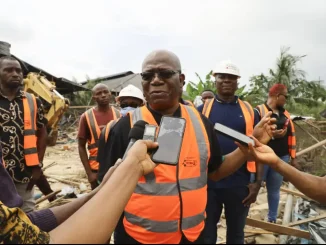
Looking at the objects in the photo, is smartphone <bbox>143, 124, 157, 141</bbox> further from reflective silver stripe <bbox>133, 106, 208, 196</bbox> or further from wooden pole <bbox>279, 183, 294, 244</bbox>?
wooden pole <bbox>279, 183, 294, 244</bbox>

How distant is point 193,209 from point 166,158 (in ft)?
2.32

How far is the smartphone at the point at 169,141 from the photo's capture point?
4.52 ft

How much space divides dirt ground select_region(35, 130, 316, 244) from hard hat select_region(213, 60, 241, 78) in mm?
2205

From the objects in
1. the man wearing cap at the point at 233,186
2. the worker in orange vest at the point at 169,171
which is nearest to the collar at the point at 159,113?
the worker in orange vest at the point at 169,171

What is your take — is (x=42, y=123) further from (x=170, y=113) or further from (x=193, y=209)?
(x=193, y=209)

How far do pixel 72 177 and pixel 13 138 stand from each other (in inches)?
186

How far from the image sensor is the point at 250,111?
3.19 m

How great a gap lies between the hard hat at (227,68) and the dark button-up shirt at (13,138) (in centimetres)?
230

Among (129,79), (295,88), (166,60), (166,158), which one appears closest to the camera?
(166,158)

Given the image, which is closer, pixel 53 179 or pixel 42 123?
pixel 42 123

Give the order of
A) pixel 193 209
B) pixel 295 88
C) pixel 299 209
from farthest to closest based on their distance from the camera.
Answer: pixel 295 88 < pixel 299 209 < pixel 193 209

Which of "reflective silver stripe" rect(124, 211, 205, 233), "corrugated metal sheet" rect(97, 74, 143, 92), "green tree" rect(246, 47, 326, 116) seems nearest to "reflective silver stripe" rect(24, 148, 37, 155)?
"reflective silver stripe" rect(124, 211, 205, 233)

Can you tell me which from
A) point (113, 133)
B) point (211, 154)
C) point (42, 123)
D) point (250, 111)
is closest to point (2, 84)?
point (42, 123)

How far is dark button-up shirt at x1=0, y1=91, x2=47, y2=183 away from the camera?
2.98 m
